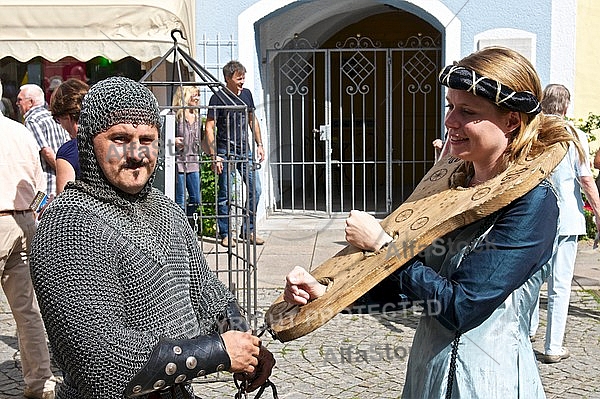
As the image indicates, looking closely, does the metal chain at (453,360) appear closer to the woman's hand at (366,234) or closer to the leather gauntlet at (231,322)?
the woman's hand at (366,234)

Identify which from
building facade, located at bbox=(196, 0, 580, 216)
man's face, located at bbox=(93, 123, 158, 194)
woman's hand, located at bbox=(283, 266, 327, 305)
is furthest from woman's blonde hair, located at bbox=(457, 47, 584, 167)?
building facade, located at bbox=(196, 0, 580, 216)

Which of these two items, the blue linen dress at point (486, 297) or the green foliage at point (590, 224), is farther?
the green foliage at point (590, 224)

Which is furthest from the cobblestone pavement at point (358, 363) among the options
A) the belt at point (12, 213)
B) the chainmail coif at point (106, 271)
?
the chainmail coif at point (106, 271)

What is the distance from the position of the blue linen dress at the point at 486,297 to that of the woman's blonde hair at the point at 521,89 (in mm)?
112

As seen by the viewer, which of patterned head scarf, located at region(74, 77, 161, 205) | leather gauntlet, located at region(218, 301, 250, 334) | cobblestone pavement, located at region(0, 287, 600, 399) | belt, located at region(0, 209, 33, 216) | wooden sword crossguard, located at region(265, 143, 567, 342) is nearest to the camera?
wooden sword crossguard, located at region(265, 143, 567, 342)

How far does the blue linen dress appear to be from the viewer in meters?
2.23

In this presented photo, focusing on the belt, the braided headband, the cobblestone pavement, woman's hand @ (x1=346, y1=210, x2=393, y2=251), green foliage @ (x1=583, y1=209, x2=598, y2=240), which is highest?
the braided headband

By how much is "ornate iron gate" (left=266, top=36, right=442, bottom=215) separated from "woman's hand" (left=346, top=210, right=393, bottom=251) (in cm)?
840

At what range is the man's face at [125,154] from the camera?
232cm

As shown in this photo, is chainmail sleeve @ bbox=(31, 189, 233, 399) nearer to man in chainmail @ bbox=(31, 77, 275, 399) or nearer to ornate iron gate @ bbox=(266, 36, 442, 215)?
man in chainmail @ bbox=(31, 77, 275, 399)

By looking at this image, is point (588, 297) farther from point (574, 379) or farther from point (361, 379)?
point (361, 379)

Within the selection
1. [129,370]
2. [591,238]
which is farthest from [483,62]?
[591,238]

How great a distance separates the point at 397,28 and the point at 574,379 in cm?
1161

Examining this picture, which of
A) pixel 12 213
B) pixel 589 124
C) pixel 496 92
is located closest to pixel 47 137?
pixel 12 213
